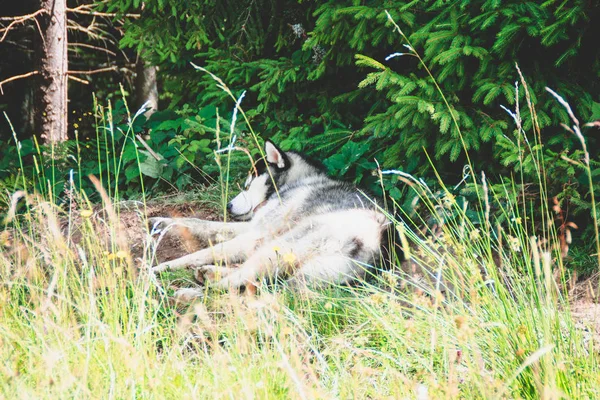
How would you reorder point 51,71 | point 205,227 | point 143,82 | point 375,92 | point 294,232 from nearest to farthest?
point 294,232 < point 205,227 < point 375,92 < point 51,71 < point 143,82

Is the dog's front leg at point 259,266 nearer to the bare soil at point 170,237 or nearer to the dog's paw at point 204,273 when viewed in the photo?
the dog's paw at point 204,273

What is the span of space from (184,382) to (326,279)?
63.2 inches

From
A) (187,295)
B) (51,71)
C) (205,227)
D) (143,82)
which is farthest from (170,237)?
(143,82)

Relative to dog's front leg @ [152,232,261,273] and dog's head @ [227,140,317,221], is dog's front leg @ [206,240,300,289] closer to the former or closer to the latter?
dog's front leg @ [152,232,261,273]

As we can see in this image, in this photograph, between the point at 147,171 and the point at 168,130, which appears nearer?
the point at 147,171

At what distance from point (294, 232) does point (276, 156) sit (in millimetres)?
1036

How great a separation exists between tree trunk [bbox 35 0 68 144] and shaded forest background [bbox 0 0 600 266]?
0.13m

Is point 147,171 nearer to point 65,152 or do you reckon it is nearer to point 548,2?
point 65,152

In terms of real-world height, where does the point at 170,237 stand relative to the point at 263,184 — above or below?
below

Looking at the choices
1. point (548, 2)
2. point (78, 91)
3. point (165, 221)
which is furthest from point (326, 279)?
point (78, 91)

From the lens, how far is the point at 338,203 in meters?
4.73

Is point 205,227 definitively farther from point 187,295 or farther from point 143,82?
point 143,82

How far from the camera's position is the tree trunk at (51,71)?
24.4 feet

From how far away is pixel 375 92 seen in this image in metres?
5.82
